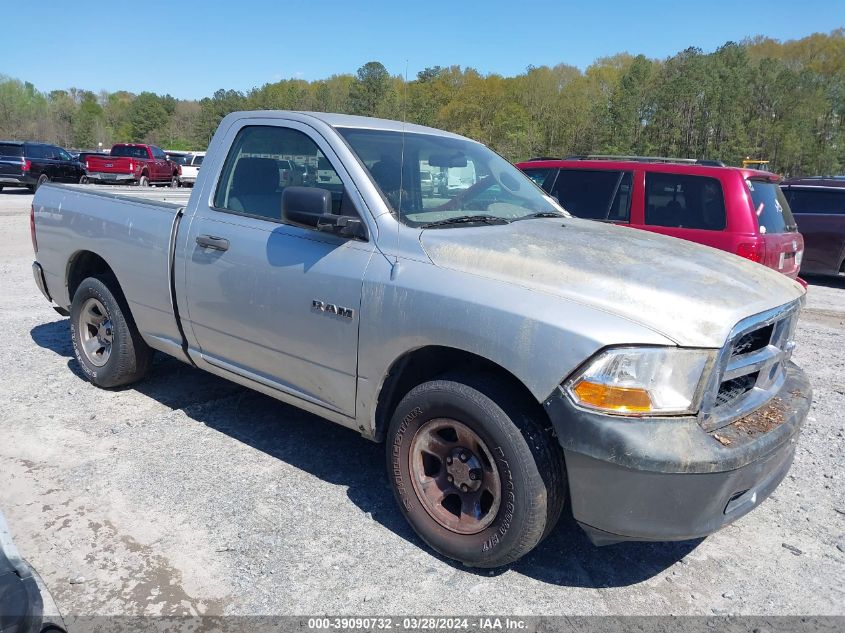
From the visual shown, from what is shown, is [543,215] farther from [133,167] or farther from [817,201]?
[133,167]

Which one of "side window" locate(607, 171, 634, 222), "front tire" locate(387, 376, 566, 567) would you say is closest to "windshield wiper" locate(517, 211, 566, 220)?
"front tire" locate(387, 376, 566, 567)

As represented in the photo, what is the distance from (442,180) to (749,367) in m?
1.88

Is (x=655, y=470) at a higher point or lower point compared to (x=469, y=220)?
lower

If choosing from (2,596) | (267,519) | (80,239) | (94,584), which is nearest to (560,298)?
(267,519)

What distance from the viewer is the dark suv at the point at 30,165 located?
22.1 meters

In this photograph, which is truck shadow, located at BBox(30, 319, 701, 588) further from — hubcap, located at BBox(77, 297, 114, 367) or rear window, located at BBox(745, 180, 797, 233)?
rear window, located at BBox(745, 180, 797, 233)

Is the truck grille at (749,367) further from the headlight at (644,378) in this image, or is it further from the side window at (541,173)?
the side window at (541,173)

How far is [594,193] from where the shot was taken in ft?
25.4

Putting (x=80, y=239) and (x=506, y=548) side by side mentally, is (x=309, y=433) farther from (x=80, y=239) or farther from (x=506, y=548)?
(x=80, y=239)

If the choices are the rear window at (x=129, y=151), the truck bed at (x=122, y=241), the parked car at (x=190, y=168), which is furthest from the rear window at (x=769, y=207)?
the rear window at (x=129, y=151)

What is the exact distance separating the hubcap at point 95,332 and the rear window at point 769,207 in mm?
6275

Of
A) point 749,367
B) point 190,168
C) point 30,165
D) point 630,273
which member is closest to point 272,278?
point 630,273

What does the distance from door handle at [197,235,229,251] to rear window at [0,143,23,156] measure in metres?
22.6

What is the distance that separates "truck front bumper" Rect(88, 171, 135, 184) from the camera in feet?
84.6
